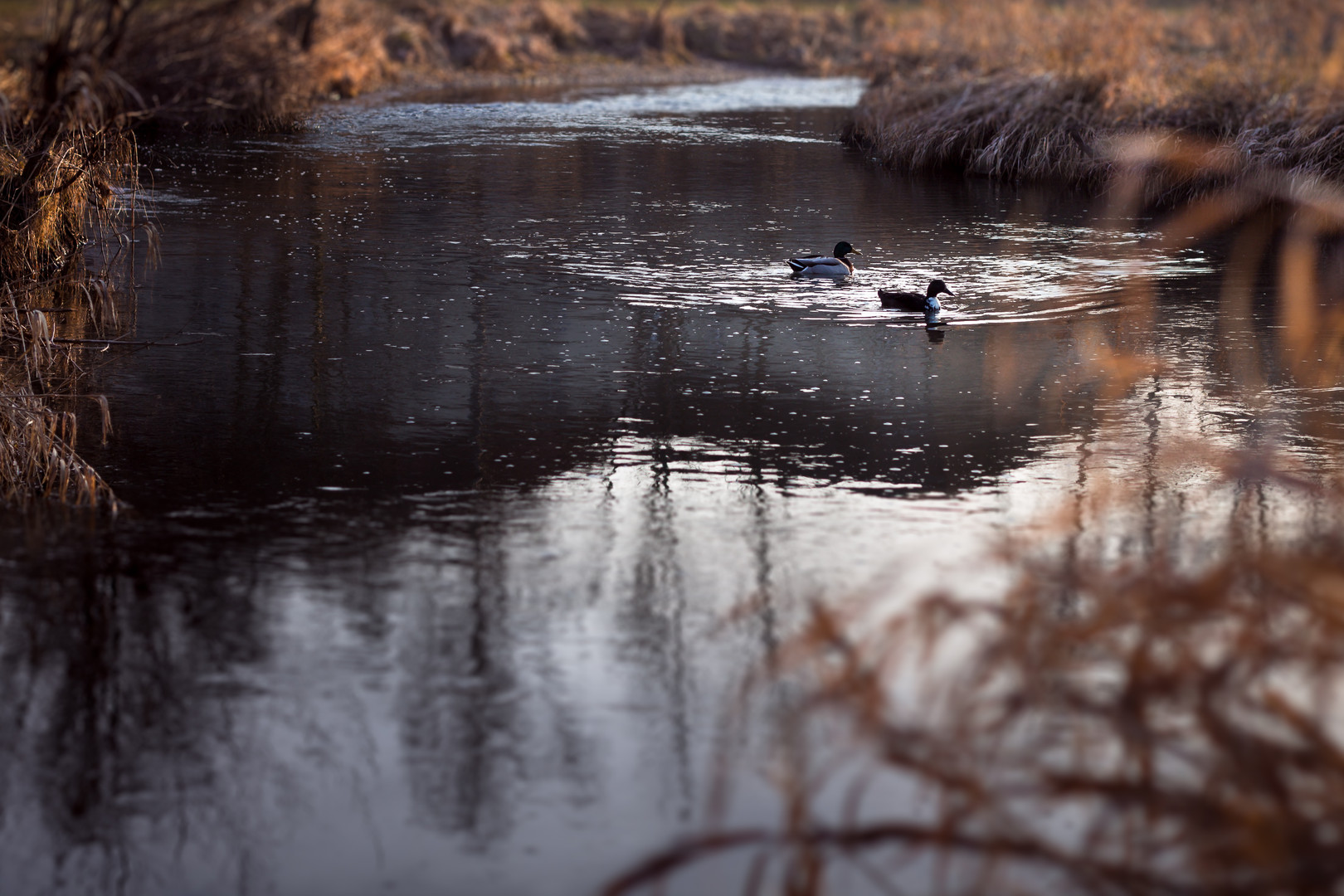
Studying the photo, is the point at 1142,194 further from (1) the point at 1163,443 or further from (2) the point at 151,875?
(2) the point at 151,875

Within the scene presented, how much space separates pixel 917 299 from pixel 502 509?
4.80 meters

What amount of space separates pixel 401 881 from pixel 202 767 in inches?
31.9

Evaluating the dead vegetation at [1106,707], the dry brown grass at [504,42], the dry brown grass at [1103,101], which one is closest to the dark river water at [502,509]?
the dead vegetation at [1106,707]

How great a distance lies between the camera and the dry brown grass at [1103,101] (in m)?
16.6

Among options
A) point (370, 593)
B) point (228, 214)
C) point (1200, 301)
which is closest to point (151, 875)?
point (370, 593)

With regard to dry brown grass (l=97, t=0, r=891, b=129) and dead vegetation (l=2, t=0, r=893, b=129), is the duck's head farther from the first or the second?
dry brown grass (l=97, t=0, r=891, b=129)

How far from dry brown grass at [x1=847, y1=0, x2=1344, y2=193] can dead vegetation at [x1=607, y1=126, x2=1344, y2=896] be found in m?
9.20

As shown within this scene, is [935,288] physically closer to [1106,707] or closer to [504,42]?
[1106,707]

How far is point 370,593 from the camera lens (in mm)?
5508

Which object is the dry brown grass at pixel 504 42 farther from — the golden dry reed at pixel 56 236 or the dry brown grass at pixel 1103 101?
the dry brown grass at pixel 1103 101

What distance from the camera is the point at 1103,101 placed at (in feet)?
61.4

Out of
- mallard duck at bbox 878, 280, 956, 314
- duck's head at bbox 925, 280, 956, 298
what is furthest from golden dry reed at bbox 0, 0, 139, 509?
duck's head at bbox 925, 280, 956, 298

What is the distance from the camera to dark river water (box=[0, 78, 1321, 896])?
416 cm

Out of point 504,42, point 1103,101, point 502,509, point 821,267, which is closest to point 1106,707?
point 502,509
